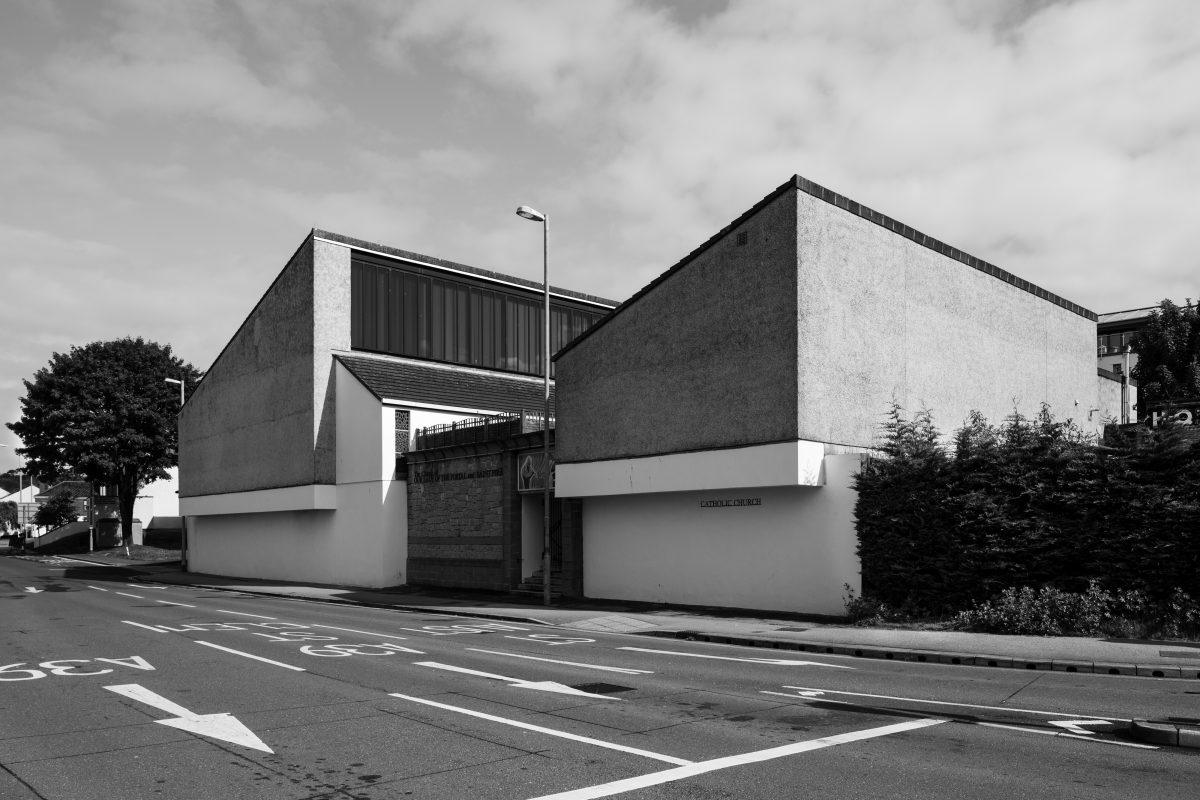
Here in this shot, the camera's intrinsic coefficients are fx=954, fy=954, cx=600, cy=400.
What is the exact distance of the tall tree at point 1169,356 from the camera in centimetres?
3486

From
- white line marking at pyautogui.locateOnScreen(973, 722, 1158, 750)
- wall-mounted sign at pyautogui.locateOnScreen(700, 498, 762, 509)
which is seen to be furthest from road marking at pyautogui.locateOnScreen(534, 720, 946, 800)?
wall-mounted sign at pyautogui.locateOnScreen(700, 498, 762, 509)

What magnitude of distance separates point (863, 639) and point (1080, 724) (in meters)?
7.29

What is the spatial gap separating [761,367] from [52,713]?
49.5ft

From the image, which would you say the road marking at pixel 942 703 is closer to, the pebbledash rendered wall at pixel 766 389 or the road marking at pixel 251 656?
the road marking at pixel 251 656

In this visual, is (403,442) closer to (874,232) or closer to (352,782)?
(874,232)

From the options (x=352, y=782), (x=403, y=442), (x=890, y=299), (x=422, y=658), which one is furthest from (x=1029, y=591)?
(x=403, y=442)

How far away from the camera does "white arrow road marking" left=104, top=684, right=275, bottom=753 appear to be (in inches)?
355

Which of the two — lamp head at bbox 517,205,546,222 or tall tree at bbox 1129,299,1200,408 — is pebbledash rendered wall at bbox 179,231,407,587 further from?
tall tree at bbox 1129,299,1200,408

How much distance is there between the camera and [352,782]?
24.3ft

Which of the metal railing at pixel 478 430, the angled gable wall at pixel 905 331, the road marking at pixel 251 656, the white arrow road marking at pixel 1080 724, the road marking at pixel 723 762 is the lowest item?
the road marking at pixel 251 656

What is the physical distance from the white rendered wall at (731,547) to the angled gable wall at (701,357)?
60.2 inches

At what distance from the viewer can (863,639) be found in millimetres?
16578

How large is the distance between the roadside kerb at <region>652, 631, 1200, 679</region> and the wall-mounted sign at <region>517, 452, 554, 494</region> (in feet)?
33.5

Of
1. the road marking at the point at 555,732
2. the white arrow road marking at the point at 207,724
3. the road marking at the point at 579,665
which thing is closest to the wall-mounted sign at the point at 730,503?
the road marking at the point at 579,665
